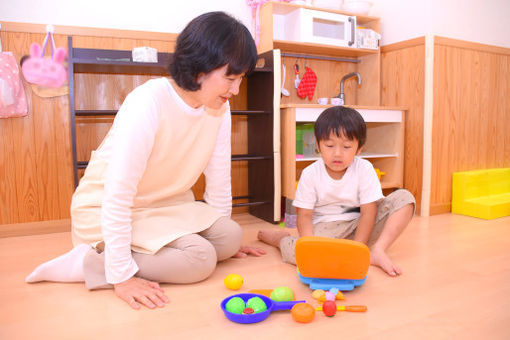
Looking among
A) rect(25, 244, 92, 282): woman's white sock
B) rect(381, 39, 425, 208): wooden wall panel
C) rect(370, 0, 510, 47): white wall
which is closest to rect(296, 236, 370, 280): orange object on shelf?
rect(25, 244, 92, 282): woman's white sock

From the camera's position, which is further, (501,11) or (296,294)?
(501,11)

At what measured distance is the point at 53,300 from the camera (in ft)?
3.49

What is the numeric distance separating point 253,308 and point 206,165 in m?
0.56

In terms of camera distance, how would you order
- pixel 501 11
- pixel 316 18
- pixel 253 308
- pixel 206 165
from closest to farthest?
pixel 253 308
pixel 206 165
pixel 316 18
pixel 501 11

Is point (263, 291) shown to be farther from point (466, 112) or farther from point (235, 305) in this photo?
point (466, 112)

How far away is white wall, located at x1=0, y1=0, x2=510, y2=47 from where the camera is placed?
1.81 m

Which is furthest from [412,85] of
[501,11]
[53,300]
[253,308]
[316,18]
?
[53,300]

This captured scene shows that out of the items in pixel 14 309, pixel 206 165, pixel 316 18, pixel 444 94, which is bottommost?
pixel 14 309

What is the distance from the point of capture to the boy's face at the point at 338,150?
1.31 m

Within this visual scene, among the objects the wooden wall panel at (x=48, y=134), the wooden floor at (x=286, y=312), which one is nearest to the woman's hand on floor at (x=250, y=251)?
the wooden floor at (x=286, y=312)

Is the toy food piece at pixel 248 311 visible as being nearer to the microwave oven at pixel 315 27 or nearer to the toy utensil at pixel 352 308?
the toy utensil at pixel 352 308

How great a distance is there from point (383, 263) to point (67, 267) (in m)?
0.96

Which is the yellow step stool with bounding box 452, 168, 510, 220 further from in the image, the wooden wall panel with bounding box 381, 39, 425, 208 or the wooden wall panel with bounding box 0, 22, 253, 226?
the wooden wall panel with bounding box 0, 22, 253, 226

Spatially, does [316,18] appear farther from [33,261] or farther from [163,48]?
[33,261]
